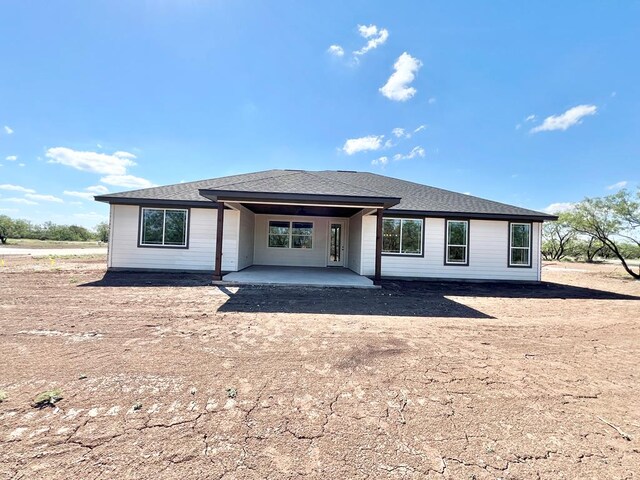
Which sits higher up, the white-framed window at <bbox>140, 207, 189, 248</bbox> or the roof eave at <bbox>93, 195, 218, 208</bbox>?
the roof eave at <bbox>93, 195, 218, 208</bbox>

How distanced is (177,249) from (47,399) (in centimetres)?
905

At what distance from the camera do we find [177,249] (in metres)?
10.8

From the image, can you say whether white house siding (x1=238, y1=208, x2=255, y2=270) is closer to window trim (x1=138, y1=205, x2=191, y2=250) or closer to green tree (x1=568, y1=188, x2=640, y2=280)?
window trim (x1=138, y1=205, x2=191, y2=250)

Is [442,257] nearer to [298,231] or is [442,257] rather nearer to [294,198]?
[294,198]

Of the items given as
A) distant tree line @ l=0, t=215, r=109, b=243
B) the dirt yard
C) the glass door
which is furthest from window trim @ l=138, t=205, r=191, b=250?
distant tree line @ l=0, t=215, r=109, b=243

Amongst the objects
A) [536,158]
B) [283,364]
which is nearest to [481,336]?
[283,364]

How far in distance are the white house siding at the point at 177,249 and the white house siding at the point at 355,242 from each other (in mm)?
4915

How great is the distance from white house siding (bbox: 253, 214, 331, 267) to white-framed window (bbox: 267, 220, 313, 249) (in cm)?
15

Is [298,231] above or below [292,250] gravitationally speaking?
above

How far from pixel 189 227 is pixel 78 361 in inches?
323

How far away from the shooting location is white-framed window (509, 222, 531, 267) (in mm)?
11250

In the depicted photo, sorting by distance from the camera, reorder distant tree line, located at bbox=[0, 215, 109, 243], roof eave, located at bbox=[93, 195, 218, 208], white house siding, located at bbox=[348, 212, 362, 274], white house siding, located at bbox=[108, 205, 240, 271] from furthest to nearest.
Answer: distant tree line, located at bbox=[0, 215, 109, 243], white house siding, located at bbox=[348, 212, 362, 274], white house siding, located at bbox=[108, 205, 240, 271], roof eave, located at bbox=[93, 195, 218, 208]

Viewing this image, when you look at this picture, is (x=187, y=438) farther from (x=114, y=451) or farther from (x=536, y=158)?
(x=536, y=158)

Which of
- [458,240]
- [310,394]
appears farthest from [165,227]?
[458,240]
